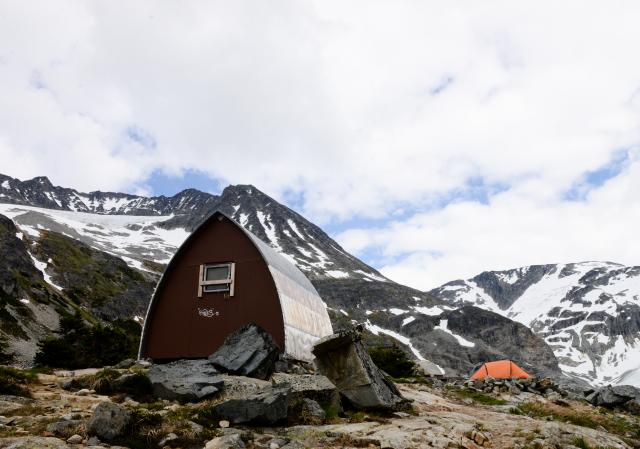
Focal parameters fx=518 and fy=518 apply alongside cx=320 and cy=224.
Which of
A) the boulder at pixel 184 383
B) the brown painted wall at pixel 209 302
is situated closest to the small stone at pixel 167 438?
the boulder at pixel 184 383

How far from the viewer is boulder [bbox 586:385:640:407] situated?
26.5m

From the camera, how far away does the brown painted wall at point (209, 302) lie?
23828mm

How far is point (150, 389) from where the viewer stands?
47.2ft

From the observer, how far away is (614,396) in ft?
88.2

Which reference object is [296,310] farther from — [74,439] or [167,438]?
[74,439]

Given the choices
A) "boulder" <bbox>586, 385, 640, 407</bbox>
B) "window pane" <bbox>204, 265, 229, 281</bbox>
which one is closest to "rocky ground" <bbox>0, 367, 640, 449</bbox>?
"window pane" <bbox>204, 265, 229, 281</bbox>

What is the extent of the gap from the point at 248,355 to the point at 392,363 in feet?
70.6

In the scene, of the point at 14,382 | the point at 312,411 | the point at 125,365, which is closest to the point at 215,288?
the point at 125,365

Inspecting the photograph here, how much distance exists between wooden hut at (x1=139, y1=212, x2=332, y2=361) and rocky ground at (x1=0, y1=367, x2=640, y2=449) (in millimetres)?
7184

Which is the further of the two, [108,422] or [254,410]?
[254,410]

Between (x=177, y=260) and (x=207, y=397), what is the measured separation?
13.1 meters

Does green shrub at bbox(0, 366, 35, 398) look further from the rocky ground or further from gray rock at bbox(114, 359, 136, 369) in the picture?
gray rock at bbox(114, 359, 136, 369)

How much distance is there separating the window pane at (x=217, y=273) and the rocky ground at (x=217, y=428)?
8574 mm

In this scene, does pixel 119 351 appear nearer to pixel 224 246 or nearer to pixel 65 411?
pixel 224 246
